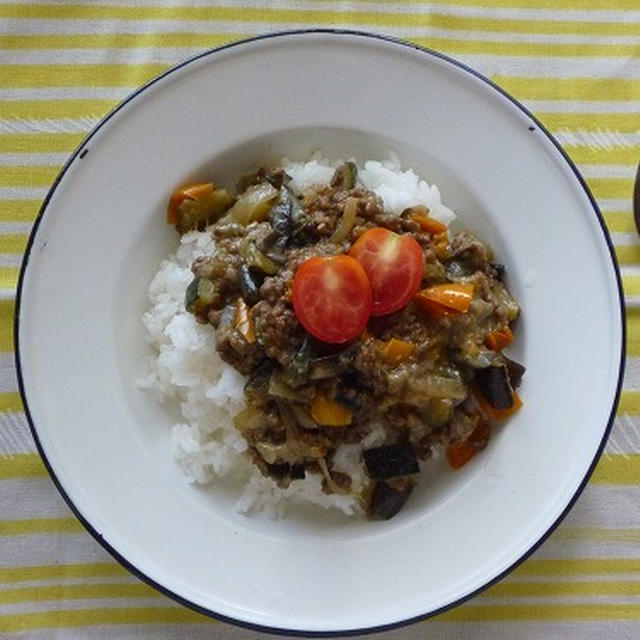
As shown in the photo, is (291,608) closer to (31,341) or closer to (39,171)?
(31,341)

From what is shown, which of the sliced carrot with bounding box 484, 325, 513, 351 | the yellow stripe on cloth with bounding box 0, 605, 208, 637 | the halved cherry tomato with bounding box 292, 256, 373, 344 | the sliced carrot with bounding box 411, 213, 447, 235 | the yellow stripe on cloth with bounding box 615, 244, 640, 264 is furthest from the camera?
the yellow stripe on cloth with bounding box 615, 244, 640, 264

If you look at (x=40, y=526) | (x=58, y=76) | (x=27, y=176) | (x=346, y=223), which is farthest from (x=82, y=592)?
(x=58, y=76)

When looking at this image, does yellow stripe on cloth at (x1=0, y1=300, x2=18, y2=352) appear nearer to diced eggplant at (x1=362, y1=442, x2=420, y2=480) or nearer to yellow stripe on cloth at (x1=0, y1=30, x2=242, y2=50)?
yellow stripe on cloth at (x1=0, y1=30, x2=242, y2=50)

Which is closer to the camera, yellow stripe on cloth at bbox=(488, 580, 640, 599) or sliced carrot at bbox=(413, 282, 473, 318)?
sliced carrot at bbox=(413, 282, 473, 318)

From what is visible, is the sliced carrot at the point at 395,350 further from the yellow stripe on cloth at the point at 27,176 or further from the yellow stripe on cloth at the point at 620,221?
the yellow stripe on cloth at the point at 27,176

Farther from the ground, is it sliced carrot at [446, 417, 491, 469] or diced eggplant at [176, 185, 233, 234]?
diced eggplant at [176, 185, 233, 234]

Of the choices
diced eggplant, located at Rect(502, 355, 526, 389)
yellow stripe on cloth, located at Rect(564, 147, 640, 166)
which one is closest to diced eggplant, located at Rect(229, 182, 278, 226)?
diced eggplant, located at Rect(502, 355, 526, 389)
